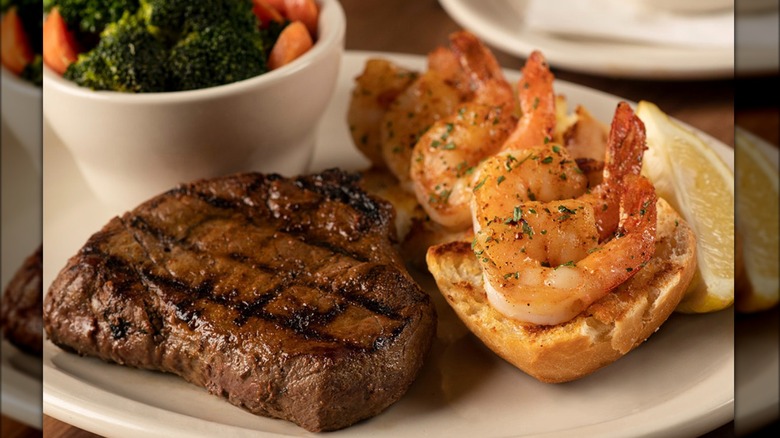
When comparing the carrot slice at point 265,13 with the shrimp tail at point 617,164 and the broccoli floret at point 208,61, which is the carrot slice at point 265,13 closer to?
the broccoli floret at point 208,61

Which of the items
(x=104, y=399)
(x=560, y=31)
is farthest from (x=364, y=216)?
(x=560, y=31)

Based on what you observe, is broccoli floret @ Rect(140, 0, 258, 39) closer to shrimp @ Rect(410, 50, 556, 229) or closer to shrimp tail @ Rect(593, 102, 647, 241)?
shrimp @ Rect(410, 50, 556, 229)

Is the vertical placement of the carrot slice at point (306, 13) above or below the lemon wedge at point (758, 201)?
below

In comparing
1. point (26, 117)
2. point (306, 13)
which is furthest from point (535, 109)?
point (26, 117)

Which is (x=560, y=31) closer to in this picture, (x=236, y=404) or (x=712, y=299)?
(x=712, y=299)

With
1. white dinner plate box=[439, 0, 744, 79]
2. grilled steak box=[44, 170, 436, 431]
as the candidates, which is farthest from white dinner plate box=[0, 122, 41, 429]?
white dinner plate box=[439, 0, 744, 79]

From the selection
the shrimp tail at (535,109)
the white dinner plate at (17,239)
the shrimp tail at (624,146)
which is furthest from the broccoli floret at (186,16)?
the white dinner plate at (17,239)
